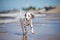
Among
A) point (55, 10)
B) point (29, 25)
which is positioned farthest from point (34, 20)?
point (55, 10)

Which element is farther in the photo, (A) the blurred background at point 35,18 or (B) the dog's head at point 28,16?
(A) the blurred background at point 35,18

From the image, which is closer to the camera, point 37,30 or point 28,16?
point 28,16

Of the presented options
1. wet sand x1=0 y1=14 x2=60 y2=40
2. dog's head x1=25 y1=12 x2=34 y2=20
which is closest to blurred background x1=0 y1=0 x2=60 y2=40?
wet sand x1=0 y1=14 x2=60 y2=40

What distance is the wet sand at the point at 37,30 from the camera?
3.13 m

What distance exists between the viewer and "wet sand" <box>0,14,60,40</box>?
3.13 m

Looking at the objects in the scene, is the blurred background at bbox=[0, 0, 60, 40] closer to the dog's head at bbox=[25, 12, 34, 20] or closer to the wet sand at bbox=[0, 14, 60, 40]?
the wet sand at bbox=[0, 14, 60, 40]

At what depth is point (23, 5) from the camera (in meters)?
3.32

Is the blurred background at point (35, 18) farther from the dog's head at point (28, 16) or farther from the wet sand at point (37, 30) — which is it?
the dog's head at point (28, 16)

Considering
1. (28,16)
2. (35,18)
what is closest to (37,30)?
(35,18)

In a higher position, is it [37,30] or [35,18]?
[35,18]

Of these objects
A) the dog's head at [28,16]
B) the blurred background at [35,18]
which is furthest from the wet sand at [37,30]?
the dog's head at [28,16]

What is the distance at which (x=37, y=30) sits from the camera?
3.22 m

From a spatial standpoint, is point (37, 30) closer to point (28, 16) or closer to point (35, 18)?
point (35, 18)

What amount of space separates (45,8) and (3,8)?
2.61 feet
